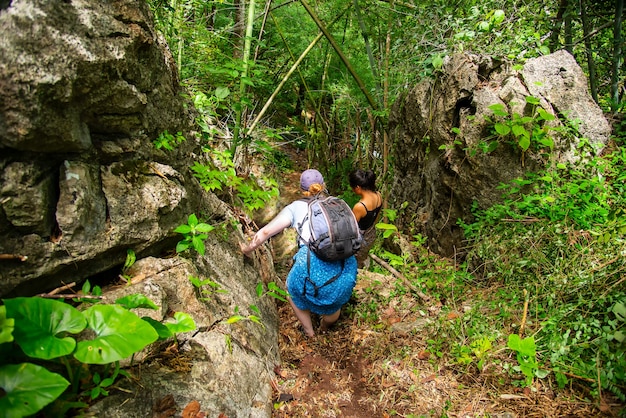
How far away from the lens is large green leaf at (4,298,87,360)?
1280 millimetres

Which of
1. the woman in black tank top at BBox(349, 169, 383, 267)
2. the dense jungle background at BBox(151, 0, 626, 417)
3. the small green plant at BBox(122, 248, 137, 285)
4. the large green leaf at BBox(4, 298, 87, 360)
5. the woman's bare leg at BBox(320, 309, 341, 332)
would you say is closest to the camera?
the large green leaf at BBox(4, 298, 87, 360)

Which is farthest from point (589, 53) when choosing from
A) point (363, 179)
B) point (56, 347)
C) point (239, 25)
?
point (56, 347)

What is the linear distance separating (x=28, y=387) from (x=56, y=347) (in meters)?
0.15

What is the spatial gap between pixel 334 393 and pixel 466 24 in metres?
4.54

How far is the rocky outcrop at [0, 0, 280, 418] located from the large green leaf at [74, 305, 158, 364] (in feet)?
1.16

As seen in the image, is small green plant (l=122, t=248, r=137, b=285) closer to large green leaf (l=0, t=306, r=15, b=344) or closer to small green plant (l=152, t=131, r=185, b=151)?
small green plant (l=152, t=131, r=185, b=151)

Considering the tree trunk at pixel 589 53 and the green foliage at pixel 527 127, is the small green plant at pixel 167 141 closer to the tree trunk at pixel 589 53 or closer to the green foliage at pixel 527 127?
the green foliage at pixel 527 127

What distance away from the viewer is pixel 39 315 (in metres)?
1.36

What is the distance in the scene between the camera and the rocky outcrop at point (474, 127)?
3.75m

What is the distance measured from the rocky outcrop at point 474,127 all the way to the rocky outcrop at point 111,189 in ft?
9.54

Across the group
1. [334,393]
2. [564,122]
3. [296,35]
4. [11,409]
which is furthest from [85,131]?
[296,35]

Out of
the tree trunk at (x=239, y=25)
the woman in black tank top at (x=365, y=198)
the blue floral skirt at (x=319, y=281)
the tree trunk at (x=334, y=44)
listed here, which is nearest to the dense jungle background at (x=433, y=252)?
the tree trunk at (x=239, y=25)

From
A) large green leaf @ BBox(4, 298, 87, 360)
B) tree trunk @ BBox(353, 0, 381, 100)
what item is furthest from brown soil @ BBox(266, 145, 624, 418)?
tree trunk @ BBox(353, 0, 381, 100)

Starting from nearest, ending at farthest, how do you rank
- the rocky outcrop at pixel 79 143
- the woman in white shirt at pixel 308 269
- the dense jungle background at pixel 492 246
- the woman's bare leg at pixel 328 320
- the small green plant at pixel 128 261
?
the rocky outcrop at pixel 79 143 < the small green plant at pixel 128 261 < the dense jungle background at pixel 492 246 < the woman in white shirt at pixel 308 269 < the woman's bare leg at pixel 328 320
